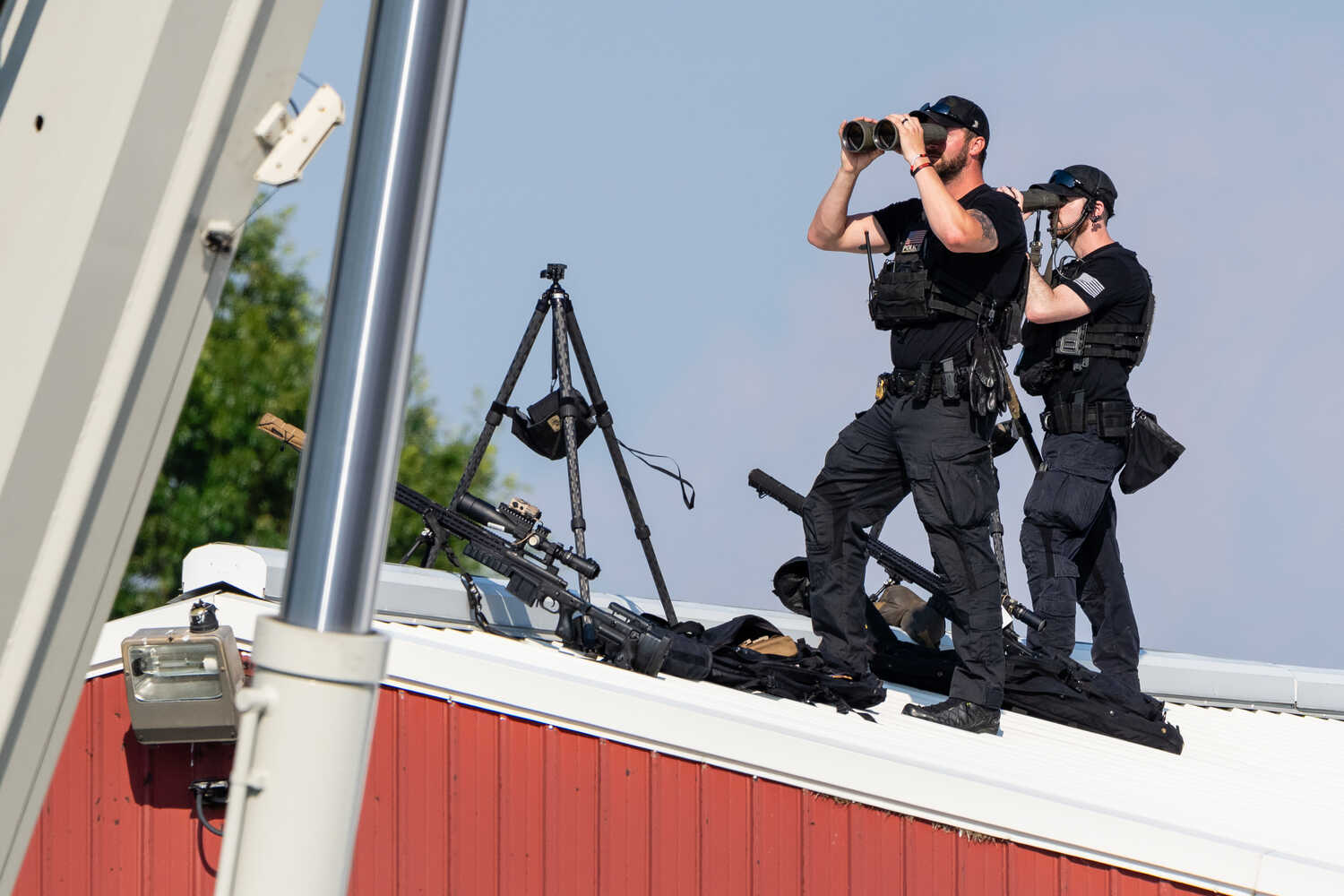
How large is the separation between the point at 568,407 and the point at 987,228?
2.42 meters

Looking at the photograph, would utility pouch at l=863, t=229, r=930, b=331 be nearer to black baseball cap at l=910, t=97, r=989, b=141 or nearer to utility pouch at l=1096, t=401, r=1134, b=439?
black baseball cap at l=910, t=97, r=989, b=141

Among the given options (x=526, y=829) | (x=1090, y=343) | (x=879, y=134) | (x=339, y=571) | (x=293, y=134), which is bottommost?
(x=526, y=829)

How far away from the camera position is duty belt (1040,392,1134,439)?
7.38 meters

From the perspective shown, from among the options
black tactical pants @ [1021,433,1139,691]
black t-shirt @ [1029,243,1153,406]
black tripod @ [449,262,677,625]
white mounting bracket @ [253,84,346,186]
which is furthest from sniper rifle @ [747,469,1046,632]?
white mounting bracket @ [253,84,346,186]

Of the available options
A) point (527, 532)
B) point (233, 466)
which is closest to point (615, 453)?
point (527, 532)

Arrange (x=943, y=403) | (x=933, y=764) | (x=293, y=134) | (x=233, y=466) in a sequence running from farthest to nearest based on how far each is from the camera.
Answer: (x=233, y=466), (x=943, y=403), (x=933, y=764), (x=293, y=134)

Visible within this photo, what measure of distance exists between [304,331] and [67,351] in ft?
83.9

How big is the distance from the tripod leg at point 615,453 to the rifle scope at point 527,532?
1.00 m

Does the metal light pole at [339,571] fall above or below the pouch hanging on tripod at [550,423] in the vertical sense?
below

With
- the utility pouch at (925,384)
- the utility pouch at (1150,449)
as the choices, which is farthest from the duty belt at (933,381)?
the utility pouch at (1150,449)

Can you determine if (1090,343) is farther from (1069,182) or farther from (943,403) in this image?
(943,403)

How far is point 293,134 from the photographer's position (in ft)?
6.60

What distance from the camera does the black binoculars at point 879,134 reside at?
5785mm

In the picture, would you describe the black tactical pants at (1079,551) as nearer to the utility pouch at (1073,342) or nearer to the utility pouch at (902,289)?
the utility pouch at (1073,342)
